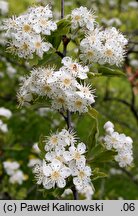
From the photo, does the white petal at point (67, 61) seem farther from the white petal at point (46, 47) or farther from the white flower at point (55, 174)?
the white flower at point (55, 174)

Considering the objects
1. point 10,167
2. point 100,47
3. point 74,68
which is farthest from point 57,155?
point 10,167

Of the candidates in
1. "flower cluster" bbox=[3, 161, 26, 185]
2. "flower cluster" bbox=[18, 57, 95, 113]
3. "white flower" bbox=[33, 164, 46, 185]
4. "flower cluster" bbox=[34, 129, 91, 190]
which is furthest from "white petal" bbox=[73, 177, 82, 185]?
"flower cluster" bbox=[3, 161, 26, 185]

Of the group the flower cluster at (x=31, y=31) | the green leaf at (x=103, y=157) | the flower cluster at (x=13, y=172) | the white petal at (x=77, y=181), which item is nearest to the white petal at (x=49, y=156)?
the white petal at (x=77, y=181)

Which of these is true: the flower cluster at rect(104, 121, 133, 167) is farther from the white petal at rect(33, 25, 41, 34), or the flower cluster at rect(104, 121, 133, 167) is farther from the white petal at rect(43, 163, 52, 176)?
the white petal at rect(33, 25, 41, 34)

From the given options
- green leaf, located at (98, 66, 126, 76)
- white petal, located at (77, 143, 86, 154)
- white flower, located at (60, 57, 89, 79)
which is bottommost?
white petal, located at (77, 143, 86, 154)

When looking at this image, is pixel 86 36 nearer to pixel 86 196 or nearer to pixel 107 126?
pixel 107 126

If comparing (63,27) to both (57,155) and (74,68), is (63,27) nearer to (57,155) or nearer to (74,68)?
(74,68)

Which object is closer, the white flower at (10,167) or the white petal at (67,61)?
the white petal at (67,61)
